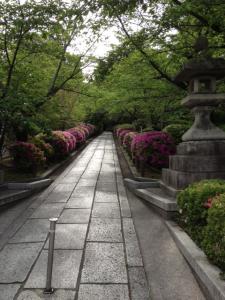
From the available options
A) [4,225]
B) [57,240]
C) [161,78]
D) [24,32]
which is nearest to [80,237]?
[57,240]

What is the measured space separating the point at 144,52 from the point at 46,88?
4367 mm

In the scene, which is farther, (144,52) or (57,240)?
(144,52)

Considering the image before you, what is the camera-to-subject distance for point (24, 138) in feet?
39.1

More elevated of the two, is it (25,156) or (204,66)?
(204,66)

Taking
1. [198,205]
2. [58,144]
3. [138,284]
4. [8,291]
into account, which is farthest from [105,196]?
[58,144]

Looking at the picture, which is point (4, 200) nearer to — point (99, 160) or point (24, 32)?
point (24, 32)

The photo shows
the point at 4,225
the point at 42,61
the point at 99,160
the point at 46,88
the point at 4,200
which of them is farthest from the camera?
the point at 99,160

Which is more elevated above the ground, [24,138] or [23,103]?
[23,103]

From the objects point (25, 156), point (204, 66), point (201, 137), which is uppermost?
point (204, 66)

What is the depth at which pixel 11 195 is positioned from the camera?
25.6 feet

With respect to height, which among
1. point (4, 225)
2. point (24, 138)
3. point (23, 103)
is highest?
point (23, 103)

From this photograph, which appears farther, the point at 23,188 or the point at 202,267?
the point at 23,188

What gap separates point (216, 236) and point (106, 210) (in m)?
3.79

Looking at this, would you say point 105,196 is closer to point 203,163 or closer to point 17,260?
point 203,163
